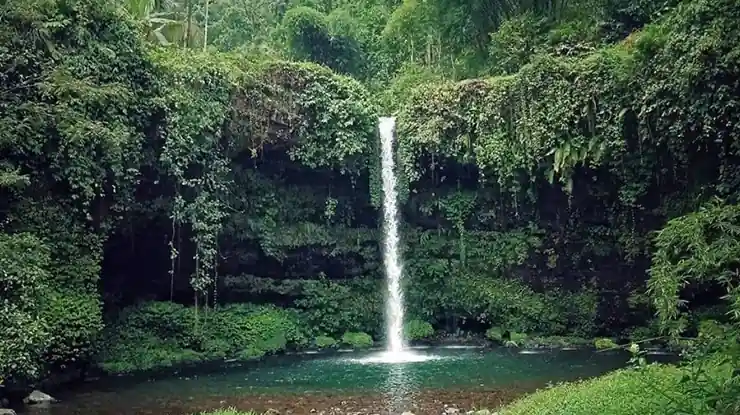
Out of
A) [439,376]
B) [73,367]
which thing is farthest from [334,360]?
[73,367]

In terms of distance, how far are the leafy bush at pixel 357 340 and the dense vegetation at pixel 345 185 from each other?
47 millimetres

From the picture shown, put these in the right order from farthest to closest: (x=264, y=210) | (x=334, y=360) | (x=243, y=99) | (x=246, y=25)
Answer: (x=246, y=25) < (x=264, y=210) < (x=243, y=99) < (x=334, y=360)

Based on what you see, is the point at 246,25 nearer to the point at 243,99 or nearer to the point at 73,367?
the point at 243,99

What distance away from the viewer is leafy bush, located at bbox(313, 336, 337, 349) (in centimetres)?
1925

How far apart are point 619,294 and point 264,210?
9910 mm

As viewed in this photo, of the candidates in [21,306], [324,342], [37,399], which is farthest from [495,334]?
[21,306]

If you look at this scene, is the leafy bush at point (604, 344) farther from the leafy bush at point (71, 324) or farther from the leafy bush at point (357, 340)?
the leafy bush at point (71, 324)

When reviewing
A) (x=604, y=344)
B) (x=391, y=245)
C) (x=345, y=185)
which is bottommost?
(x=604, y=344)

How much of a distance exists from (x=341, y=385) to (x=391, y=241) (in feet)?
26.3

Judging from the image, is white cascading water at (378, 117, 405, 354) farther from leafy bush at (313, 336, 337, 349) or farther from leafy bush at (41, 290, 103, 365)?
leafy bush at (41, 290, 103, 365)

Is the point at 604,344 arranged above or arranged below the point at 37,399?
above

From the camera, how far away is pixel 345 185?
20359 millimetres

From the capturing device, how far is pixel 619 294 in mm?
18875

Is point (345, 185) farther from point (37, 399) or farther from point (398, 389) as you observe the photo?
point (37, 399)
